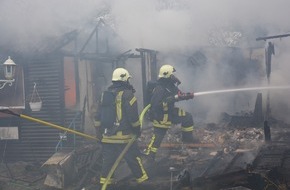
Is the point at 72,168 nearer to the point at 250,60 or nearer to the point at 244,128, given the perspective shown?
the point at 244,128

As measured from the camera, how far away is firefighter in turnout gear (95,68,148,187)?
6.18 meters

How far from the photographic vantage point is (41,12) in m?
10.5

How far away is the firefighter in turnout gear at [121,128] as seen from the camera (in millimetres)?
6180

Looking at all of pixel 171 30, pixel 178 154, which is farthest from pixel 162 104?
pixel 171 30

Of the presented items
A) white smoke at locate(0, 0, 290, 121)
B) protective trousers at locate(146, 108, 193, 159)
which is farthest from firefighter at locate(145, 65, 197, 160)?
white smoke at locate(0, 0, 290, 121)

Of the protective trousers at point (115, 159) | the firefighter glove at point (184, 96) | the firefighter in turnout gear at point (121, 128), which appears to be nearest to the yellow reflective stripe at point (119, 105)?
the firefighter in turnout gear at point (121, 128)

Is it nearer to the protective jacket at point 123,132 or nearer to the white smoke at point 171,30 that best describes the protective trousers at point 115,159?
the protective jacket at point 123,132

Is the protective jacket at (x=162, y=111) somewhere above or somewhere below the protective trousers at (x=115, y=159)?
above

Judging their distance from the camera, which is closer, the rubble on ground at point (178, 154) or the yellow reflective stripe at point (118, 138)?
the yellow reflective stripe at point (118, 138)

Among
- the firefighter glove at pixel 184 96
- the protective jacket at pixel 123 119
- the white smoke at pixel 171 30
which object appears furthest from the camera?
the white smoke at pixel 171 30

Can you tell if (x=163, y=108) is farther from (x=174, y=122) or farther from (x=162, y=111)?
(x=174, y=122)

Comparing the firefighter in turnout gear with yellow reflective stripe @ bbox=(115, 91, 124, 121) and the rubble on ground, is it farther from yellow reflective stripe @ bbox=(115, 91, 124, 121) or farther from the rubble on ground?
the rubble on ground

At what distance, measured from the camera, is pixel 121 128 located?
20.4 ft

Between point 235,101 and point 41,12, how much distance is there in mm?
8068
